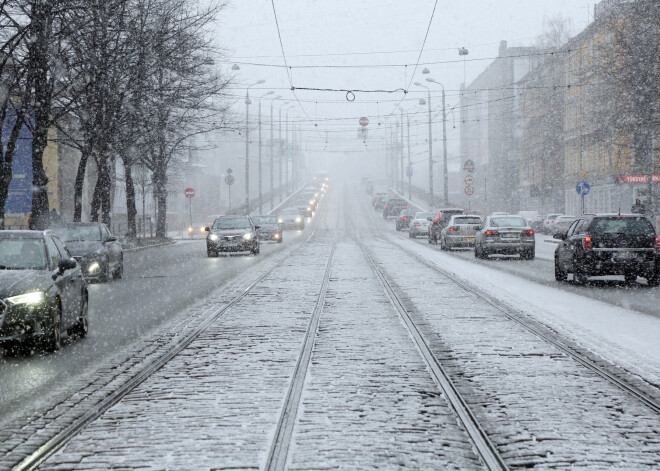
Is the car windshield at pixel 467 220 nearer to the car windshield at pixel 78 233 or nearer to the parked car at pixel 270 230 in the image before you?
the parked car at pixel 270 230

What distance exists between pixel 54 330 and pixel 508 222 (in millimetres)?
21602

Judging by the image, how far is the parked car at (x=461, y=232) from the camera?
115 ft

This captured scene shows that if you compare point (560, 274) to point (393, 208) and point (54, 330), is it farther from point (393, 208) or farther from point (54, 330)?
point (393, 208)

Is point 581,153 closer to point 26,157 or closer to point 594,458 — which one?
point 26,157

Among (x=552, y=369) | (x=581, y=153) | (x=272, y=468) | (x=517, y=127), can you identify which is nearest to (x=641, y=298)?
(x=552, y=369)

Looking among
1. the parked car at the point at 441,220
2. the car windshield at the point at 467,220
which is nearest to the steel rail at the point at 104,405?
the car windshield at the point at 467,220

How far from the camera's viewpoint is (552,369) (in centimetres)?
860

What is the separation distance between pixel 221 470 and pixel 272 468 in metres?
0.28

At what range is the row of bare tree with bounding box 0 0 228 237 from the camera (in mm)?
26859

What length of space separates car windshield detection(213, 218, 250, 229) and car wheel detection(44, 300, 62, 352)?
2297 centimetres

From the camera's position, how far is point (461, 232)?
116 feet

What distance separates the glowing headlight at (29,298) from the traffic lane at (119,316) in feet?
1.95

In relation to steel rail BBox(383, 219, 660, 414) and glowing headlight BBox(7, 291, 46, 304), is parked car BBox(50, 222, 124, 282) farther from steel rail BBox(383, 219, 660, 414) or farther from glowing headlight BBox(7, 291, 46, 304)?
glowing headlight BBox(7, 291, 46, 304)

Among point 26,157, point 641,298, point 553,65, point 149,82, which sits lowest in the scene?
point 641,298
